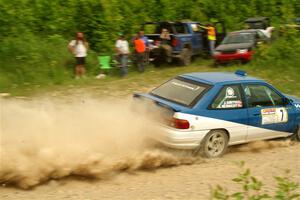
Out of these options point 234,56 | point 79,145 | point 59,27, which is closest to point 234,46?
point 234,56

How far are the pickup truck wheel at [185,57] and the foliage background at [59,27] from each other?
2.14 m

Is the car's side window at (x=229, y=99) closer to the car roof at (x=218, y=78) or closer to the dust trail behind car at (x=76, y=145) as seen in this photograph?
the car roof at (x=218, y=78)

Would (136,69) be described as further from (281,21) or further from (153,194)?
(153,194)

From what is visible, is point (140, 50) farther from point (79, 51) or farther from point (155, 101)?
point (155, 101)

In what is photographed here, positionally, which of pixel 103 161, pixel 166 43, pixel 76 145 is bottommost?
pixel 103 161

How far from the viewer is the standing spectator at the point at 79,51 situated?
15.8 meters

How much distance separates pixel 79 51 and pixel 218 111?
332 inches

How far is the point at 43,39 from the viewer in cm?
1661

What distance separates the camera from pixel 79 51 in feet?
52.0

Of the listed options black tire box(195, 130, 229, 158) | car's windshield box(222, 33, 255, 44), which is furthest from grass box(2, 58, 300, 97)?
black tire box(195, 130, 229, 158)

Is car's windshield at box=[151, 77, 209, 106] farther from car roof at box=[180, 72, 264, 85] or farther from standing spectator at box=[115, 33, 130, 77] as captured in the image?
standing spectator at box=[115, 33, 130, 77]

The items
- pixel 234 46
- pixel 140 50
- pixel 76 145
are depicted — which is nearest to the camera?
pixel 76 145

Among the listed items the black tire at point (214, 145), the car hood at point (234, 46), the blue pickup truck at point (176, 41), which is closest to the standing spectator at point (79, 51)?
the blue pickup truck at point (176, 41)

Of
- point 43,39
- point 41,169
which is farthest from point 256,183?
point 43,39
